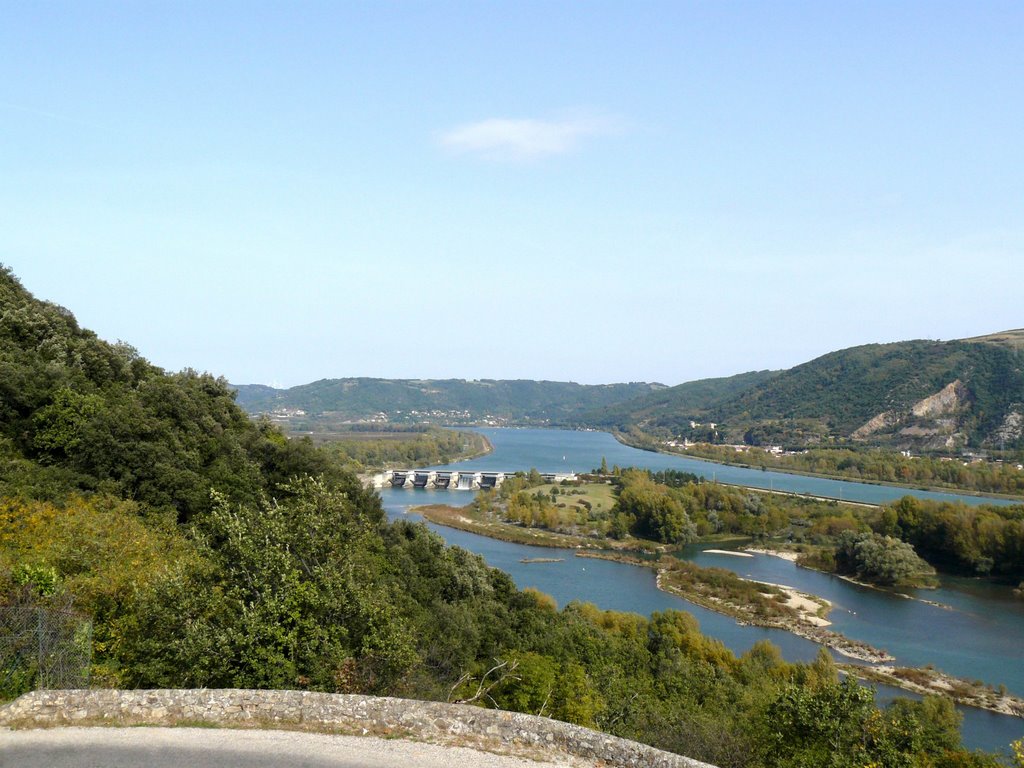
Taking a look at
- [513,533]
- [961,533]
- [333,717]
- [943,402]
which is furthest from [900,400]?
[333,717]

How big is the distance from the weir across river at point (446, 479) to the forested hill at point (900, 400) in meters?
69.5

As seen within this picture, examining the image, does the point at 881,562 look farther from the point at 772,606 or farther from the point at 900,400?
the point at 900,400

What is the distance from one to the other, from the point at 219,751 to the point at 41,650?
320cm

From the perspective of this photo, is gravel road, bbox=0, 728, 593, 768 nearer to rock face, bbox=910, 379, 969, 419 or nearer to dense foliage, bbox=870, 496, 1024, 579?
dense foliage, bbox=870, 496, 1024, 579

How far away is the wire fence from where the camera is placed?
27.5ft

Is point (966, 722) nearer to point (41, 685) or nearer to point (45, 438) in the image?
point (41, 685)

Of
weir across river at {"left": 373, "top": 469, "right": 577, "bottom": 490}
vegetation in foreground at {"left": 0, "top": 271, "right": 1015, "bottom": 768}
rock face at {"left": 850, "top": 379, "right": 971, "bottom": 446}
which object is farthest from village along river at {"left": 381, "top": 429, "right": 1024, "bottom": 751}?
rock face at {"left": 850, "top": 379, "right": 971, "bottom": 446}

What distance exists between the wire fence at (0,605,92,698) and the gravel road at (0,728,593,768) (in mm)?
1664

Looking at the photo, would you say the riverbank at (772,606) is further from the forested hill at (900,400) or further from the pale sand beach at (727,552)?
the forested hill at (900,400)

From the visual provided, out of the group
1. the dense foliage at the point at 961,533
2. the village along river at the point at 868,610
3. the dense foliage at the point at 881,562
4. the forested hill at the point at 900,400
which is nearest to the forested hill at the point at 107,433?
the village along river at the point at 868,610

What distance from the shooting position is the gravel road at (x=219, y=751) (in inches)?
256

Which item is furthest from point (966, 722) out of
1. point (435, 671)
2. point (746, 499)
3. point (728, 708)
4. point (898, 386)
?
point (898, 386)

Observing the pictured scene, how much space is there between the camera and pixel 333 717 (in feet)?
24.3

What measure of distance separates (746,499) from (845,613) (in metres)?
33.0
